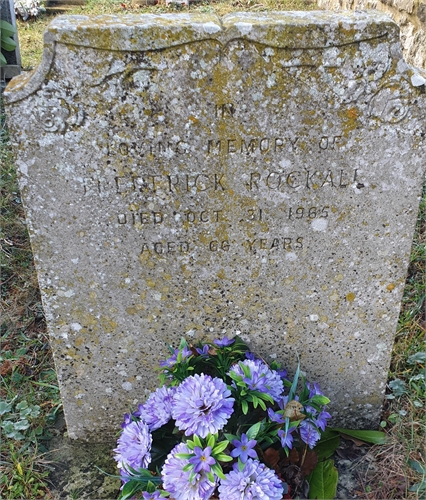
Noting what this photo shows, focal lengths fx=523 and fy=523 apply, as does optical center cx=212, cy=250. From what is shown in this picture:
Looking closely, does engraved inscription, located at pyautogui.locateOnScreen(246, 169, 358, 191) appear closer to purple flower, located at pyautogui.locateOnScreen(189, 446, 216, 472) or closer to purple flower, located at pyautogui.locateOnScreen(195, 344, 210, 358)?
purple flower, located at pyautogui.locateOnScreen(195, 344, 210, 358)

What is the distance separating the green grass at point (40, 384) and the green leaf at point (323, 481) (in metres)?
0.22

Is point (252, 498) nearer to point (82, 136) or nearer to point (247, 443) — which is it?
point (247, 443)

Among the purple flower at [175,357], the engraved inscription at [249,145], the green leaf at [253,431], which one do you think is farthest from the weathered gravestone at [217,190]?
the green leaf at [253,431]

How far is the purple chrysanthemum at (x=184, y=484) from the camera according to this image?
5.71ft

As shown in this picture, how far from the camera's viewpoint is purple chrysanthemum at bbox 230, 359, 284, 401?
6.44ft

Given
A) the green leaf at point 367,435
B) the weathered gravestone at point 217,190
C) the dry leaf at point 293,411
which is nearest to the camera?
the weathered gravestone at point 217,190

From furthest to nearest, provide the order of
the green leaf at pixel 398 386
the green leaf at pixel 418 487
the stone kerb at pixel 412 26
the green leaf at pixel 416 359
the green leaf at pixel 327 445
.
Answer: the stone kerb at pixel 412 26 < the green leaf at pixel 416 359 < the green leaf at pixel 398 386 < the green leaf at pixel 327 445 < the green leaf at pixel 418 487

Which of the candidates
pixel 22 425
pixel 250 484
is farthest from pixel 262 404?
pixel 22 425

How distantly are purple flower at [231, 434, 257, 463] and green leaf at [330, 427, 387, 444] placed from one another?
2.34ft

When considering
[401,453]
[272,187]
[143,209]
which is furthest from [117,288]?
[401,453]

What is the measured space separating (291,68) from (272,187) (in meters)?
0.42

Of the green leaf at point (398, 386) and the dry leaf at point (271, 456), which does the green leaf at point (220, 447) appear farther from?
the green leaf at point (398, 386)

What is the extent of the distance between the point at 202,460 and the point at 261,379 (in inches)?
15.3

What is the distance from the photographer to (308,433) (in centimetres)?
202
